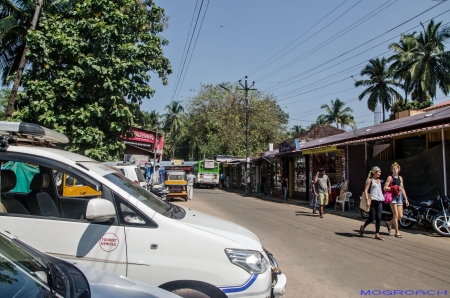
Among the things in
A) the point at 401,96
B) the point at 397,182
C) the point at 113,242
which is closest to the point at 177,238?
the point at 113,242

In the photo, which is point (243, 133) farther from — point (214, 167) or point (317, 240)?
point (317, 240)

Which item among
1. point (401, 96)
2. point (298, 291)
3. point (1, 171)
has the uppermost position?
point (401, 96)

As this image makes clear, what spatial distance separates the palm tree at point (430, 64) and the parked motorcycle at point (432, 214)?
100ft

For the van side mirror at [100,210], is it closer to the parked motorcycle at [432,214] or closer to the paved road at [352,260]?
the paved road at [352,260]

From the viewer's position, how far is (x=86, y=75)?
8547 mm

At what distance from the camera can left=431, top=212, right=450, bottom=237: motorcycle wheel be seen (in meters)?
9.67

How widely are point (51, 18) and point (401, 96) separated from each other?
151 feet

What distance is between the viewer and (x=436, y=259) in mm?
7016

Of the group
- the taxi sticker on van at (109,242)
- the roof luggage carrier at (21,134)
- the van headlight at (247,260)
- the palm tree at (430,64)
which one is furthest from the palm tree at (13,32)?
the palm tree at (430,64)

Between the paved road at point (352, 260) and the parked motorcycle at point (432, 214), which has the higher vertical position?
the parked motorcycle at point (432, 214)

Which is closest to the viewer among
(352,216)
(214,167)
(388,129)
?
(352,216)

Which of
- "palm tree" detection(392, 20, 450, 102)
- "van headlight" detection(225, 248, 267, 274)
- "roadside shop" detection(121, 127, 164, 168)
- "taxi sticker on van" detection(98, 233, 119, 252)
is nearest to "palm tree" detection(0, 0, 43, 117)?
"roadside shop" detection(121, 127, 164, 168)

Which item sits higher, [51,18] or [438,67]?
[438,67]

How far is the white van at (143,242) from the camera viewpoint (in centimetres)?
300
